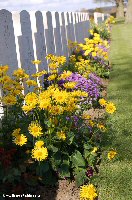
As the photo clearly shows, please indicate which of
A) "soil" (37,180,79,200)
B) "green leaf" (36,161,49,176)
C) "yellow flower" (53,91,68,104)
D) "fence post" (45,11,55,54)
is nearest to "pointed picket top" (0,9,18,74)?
"yellow flower" (53,91,68,104)

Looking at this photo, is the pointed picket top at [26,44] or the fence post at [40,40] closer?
the pointed picket top at [26,44]

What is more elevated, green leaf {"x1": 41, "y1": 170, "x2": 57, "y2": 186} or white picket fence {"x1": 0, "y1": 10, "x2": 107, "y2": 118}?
white picket fence {"x1": 0, "y1": 10, "x2": 107, "y2": 118}

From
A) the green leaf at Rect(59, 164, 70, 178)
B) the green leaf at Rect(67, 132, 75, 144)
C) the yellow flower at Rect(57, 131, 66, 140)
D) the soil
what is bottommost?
the soil

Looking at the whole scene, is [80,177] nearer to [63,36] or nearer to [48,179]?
[48,179]

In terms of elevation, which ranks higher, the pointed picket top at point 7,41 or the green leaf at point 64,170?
the pointed picket top at point 7,41

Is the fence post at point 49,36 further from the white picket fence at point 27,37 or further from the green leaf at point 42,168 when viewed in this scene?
the green leaf at point 42,168

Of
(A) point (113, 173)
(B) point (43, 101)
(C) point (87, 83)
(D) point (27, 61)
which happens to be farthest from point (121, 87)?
(B) point (43, 101)

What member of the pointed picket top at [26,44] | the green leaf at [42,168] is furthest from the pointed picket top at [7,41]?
the green leaf at [42,168]

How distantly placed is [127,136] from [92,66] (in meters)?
4.21

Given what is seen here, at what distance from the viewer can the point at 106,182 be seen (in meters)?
3.49

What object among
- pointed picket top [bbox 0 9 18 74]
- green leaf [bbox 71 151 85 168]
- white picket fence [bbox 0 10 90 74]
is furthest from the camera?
white picket fence [bbox 0 10 90 74]

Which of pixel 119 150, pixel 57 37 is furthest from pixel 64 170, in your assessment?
pixel 57 37

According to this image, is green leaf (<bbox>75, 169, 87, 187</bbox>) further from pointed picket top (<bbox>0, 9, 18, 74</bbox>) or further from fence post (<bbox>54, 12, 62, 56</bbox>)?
fence post (<bbox>54, 12, 62, 56</bbox>)

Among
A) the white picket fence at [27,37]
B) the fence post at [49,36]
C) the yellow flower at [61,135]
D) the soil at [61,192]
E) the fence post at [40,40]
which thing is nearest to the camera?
the yellow flower at [61,135]
